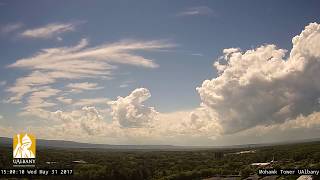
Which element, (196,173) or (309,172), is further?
(196,173)

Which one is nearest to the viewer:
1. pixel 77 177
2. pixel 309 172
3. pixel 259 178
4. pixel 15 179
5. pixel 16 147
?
pixel 16 147

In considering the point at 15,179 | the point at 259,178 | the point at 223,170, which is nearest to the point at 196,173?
the point at 223,170

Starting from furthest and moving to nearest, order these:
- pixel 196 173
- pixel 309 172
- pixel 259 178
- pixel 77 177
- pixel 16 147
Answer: pixel 196 173 → pixel 77 177 → pixel 259 178 → pixel 309 172 → pixel 16 147

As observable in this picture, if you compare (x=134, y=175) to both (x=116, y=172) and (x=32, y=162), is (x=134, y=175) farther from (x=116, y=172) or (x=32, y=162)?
(x=32, y=162)

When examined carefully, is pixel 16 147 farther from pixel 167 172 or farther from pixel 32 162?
pixel 167 172

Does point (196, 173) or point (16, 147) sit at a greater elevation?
point (16, 147)

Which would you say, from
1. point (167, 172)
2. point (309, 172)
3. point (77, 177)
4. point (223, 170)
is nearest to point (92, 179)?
point (77, 177)
